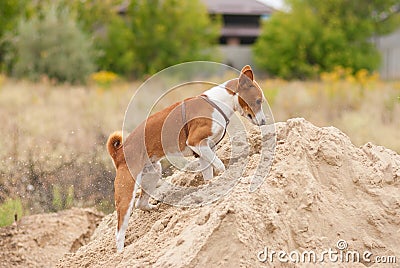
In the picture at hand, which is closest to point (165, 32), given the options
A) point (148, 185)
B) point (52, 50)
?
point (52, 50)

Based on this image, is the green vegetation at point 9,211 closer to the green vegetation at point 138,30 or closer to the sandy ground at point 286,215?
the sandy ground at point 286,215

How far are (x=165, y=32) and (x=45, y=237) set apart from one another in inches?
1024

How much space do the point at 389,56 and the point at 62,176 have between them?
3150cm

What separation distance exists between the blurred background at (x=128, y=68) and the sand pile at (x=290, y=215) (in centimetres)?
272

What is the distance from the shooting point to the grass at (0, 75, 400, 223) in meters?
7.86

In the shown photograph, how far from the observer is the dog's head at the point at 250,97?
508 cm

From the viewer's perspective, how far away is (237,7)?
42.8 m

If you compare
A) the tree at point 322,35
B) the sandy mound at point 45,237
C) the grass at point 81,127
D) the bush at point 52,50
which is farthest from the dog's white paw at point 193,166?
the tree at point 322,35

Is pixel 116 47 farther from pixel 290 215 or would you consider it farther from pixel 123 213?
pixel 290 215

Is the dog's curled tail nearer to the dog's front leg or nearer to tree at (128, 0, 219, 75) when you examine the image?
the dog's front leg

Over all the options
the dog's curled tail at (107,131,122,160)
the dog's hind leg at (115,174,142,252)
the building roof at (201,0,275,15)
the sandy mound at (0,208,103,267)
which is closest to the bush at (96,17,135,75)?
the building roof at (201,0,275,15)

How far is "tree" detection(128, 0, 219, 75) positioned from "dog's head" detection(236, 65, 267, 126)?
87.3 feet

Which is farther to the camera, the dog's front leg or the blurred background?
the blurred background

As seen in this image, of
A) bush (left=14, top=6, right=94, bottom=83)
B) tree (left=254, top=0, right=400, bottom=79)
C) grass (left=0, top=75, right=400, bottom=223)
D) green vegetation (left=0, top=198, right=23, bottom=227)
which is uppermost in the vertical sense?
green vegetation (left=0, top=198, right=23, bottom=227)
